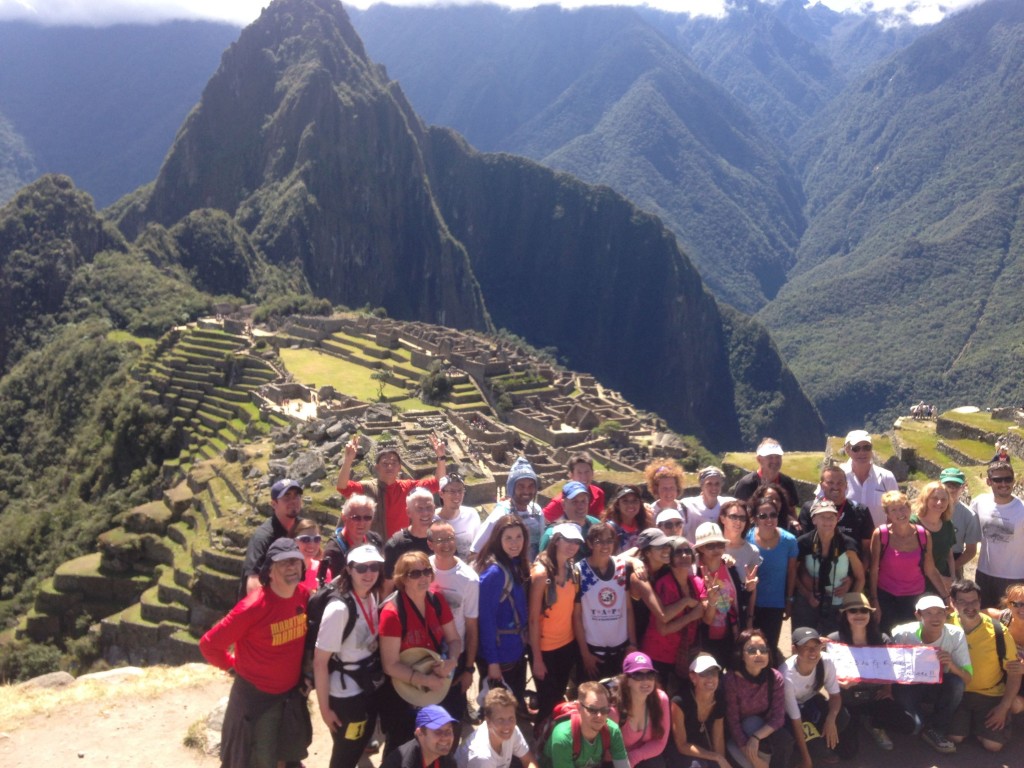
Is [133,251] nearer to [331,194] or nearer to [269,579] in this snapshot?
[331,194]

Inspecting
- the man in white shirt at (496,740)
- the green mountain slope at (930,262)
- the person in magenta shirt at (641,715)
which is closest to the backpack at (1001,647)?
the person in magenta shirt at (641,715)

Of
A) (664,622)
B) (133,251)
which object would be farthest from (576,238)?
(664,622)

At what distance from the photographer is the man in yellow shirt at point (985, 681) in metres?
7.68

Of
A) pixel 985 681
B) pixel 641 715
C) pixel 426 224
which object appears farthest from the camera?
pixel 426 224

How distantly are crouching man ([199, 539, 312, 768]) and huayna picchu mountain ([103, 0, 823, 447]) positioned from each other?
107 m

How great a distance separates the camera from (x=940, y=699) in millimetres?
7727

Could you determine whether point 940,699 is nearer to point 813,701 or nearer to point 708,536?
point 813,701

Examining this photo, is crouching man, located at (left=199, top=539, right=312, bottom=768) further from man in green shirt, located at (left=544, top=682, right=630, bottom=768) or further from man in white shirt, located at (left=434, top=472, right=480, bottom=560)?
man in green shirt, located at (left=544, top=682, right=630, bottom=768)

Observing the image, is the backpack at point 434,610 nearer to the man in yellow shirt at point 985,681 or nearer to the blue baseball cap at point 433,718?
the blue baseball cap at point 433,718

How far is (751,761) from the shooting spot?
7031mm

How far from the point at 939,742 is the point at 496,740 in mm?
4052

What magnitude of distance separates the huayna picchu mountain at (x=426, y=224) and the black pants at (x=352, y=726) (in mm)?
107500

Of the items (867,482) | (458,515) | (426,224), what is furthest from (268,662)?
(426,224)

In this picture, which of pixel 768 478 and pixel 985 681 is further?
pixel 768 478
